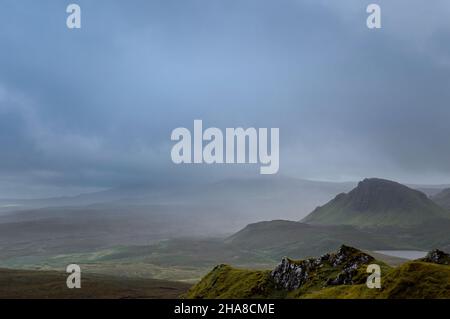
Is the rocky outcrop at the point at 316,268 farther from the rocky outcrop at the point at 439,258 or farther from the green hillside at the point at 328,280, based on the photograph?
the rocky outcrop at the point at 439,258

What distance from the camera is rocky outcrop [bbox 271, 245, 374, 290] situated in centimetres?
8262

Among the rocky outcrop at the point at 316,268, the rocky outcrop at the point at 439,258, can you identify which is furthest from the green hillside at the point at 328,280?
the rocky outcrop at the point at 439,258

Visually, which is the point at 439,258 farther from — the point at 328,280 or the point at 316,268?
the point at 328,280

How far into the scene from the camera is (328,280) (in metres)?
79.3

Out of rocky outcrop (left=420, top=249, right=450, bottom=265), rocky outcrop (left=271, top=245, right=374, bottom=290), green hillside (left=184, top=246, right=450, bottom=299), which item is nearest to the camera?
green hillside (left=184, top=246, right=450, bottom=299)

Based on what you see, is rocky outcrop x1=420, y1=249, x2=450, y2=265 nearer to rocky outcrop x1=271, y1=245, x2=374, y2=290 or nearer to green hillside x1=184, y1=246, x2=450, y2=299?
green hillside x1=184, y1=246, x2=450, y2=299

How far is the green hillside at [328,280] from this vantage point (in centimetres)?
6046

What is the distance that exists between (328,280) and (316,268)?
20.6 feet

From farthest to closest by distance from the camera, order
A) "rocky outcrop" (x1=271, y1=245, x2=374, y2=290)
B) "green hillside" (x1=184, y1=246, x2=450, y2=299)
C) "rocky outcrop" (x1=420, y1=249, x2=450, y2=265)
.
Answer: "rocky outcrop" (x1=420, y1=249, x2=450, y2=265) → "rocky outcrop" (x1=271, y1=245, x2=374, y2=290) → "green hillside" (x1=184, y1=246, x2=450, y2=299)

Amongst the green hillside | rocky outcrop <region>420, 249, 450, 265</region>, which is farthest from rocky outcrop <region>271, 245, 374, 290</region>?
rocky outcrop <region>420, 249, 450, 265</region>
